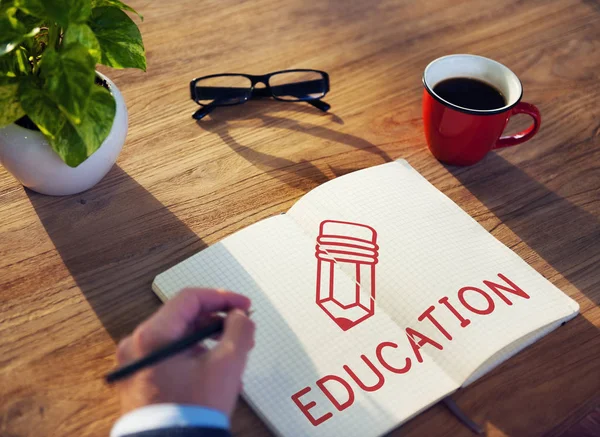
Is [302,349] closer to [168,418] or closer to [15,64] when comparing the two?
[168,418]

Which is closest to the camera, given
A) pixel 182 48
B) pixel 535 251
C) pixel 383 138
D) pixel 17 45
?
pixel 17 45

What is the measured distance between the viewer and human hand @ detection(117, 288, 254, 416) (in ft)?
1.91

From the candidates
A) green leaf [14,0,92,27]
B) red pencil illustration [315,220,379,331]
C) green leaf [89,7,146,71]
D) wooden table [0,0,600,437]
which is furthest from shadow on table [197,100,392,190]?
green leaf [14,0,92,27]

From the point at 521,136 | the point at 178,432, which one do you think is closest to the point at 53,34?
the point at 178,432

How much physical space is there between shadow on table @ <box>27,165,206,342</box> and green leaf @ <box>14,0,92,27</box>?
268mm

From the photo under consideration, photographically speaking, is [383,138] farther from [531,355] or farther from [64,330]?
[64,330]

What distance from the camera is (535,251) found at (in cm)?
88

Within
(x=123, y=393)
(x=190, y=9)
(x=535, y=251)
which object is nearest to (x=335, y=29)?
(x=190, y=9)

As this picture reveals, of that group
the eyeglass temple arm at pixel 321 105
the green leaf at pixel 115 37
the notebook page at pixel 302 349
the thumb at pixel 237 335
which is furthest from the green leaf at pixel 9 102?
the eyeglass temple arm at pixel 321 105

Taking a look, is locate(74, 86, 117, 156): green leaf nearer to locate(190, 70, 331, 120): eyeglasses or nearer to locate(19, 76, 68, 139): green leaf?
locate(19, 76, 68, 139): green leaf

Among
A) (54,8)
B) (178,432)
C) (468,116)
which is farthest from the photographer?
(468,116)

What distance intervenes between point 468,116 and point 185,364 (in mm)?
528

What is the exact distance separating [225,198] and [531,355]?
44cm

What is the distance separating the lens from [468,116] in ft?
3.00
